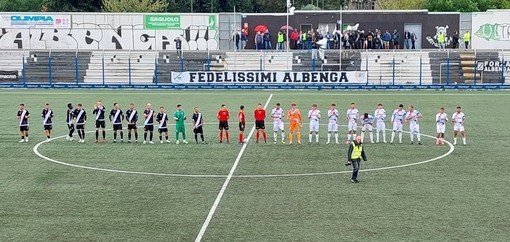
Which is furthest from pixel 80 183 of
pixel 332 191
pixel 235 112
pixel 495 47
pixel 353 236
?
pixel 495 47

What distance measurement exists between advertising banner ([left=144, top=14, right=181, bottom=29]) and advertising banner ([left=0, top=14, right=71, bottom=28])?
7321 millimetres

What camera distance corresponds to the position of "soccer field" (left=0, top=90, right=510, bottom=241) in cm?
2005

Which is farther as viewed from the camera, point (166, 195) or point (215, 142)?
point (215, 142)

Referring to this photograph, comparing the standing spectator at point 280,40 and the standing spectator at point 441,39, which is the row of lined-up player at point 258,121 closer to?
the standing spectator at point 280,40

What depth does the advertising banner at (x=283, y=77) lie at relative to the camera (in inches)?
2451

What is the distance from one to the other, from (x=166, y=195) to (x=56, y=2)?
2921 inches

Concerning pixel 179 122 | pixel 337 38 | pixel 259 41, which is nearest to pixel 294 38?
pixel 259 41

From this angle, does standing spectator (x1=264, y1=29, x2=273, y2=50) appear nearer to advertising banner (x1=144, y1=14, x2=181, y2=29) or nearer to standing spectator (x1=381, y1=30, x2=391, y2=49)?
advertising banner (x1=144, y1=14, x2=181, y2=29)

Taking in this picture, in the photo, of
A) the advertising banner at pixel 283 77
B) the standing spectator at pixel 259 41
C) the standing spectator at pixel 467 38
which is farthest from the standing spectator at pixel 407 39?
the standing spectator at pixel 259 41

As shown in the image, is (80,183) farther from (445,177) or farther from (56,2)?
(56,2)

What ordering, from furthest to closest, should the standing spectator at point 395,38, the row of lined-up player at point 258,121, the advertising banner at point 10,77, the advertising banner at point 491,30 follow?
the advertising banner at point 491,30, the standing spectator at point 395,38, the advertising banner at point 10,77, the row of lined-up player at point 258,121

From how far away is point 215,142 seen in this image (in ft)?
115

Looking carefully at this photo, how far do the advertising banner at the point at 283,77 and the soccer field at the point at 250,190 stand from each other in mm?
22403

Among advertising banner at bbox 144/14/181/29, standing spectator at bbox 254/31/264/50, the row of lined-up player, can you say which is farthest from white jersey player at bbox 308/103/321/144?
advertising banner at bbox 144/14/181/29
